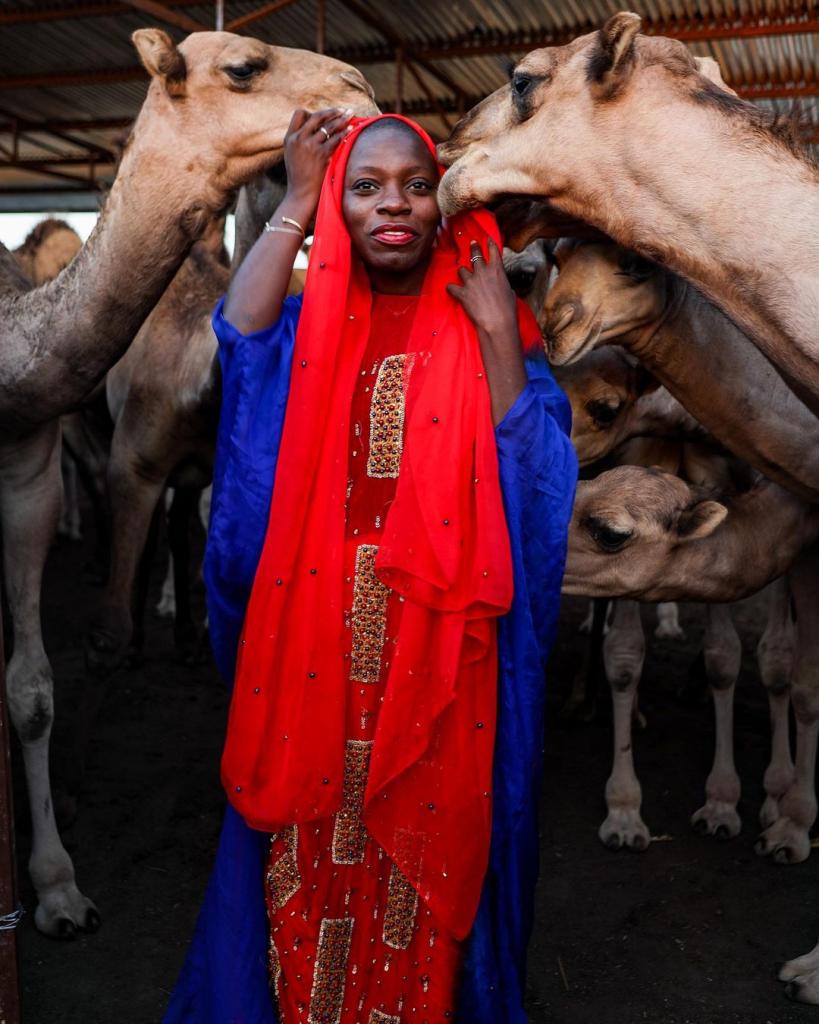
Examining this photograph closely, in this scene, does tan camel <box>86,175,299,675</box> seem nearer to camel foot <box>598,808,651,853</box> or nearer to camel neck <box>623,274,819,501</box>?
camel neck <box>623,274,819,501</box>

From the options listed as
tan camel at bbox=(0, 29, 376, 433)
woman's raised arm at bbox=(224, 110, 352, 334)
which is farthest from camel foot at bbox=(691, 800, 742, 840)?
woman's raised arm at bbox=(224, 110, 352, 334)

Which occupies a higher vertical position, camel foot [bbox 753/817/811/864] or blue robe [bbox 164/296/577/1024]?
blue robe [bbox 164/296/577/1024]

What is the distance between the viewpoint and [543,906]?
13.2 feet

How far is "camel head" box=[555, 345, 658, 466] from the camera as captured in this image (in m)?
4.04

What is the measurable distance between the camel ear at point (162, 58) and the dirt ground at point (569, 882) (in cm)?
267

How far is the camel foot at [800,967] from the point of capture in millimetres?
3465

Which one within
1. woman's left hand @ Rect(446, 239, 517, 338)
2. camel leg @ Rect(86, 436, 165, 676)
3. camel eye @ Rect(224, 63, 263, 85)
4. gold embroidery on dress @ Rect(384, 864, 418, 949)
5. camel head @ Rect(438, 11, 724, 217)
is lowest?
gold embroidery on dress @ Rect(384, 864, 418, 949)

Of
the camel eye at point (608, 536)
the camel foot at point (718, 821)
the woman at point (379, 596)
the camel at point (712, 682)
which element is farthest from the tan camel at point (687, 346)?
the camel foot at point (718, 821)

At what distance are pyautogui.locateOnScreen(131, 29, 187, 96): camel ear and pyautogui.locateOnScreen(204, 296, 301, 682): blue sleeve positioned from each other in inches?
50.4

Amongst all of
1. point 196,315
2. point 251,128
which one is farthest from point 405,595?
point 196,315

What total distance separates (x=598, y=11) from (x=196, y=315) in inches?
175

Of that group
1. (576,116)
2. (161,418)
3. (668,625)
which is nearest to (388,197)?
(576,116)

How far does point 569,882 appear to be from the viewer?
4.17 m

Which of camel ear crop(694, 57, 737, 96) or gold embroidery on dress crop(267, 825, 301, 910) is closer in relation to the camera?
gold embroidery on dress crop(267, 825, 301, 910)
